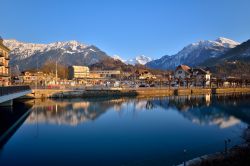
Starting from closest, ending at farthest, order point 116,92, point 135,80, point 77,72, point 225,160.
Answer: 1. point 225,160
2. point 116,92
3. point 135,80
4. point 77,72

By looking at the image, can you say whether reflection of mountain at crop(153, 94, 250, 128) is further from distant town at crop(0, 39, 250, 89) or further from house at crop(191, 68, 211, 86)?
house at crop(191, 68, 211, 86)

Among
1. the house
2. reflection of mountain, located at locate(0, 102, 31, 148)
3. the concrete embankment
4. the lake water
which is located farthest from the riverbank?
the house

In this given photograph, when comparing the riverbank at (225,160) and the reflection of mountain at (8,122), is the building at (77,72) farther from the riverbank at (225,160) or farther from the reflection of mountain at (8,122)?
the riverbank at (225,160)

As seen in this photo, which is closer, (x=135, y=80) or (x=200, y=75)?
(x=135, y=80)

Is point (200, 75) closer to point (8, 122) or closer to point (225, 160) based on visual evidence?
point (8, 122)

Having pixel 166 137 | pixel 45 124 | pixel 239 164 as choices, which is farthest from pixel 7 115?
pixel 239 164

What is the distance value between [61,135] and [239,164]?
63.1 ft

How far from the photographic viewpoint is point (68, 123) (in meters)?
35.2

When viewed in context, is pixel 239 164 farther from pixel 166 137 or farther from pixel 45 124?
pixel 45 124

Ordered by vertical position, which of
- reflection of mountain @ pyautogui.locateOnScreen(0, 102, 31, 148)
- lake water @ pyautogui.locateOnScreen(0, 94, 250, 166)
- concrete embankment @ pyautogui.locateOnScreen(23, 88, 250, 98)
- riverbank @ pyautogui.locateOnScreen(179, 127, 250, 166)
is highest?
concrete embankment @ pyautogui.locateOnScreen(23, 88, 250, 98)

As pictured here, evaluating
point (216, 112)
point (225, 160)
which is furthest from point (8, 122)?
point (216, 112)

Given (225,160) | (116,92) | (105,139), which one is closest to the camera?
(225,160)

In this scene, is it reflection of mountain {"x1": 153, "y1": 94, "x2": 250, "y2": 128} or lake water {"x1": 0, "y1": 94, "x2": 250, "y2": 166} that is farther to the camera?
reflection of mountain {"x1": 153, "y1": 94, "x2": 250, "y2": 128}

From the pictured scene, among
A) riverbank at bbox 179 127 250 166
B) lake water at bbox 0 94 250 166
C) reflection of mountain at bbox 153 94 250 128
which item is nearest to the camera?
riverbank at bbox 179 127 250 166
